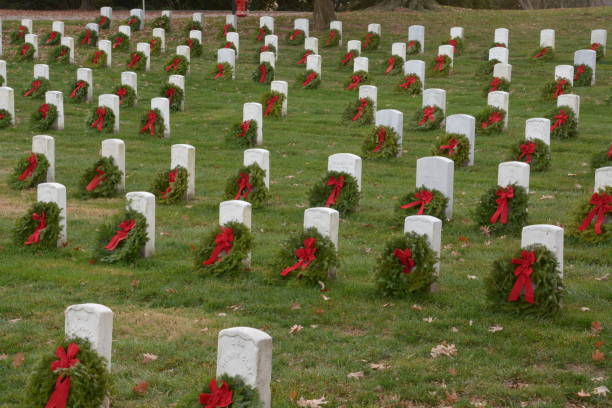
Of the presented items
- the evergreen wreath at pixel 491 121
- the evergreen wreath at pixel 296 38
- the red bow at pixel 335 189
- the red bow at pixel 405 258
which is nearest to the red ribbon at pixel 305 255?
the red bow at pixel 405 258

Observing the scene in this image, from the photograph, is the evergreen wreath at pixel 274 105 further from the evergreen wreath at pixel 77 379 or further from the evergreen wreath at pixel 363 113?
the evergreen wreath at pixel 77 379

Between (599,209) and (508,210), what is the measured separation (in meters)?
0.96

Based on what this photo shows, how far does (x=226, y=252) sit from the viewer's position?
→ 30.8 feet

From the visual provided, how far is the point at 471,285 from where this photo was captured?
901 centimetres

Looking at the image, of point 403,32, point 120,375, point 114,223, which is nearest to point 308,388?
point 120,375

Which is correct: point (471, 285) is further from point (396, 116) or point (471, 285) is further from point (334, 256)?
point (396, 116)

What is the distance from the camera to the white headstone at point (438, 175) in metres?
11.1

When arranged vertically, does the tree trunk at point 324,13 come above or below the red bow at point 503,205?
above

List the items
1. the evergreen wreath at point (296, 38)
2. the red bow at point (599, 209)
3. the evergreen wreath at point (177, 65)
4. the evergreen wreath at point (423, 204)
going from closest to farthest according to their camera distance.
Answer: the red bow at point (599, 209), the evergreen wreath at point (423, 204), the evergreen wreath at point (177, 65), the evergreen wreath at point (296, 38)

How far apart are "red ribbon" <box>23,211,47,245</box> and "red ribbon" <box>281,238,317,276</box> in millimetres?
2903

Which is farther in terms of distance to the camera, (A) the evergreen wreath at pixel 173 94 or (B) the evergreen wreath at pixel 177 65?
(B) the evergreen wreath at pixel 177 65

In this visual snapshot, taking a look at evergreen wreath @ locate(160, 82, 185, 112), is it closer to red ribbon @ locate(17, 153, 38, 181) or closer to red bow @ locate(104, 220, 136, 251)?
red ribbon @ locate(17, 153, 38, 181)

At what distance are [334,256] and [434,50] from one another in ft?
51.9

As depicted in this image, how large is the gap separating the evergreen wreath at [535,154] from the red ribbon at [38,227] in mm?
6674
